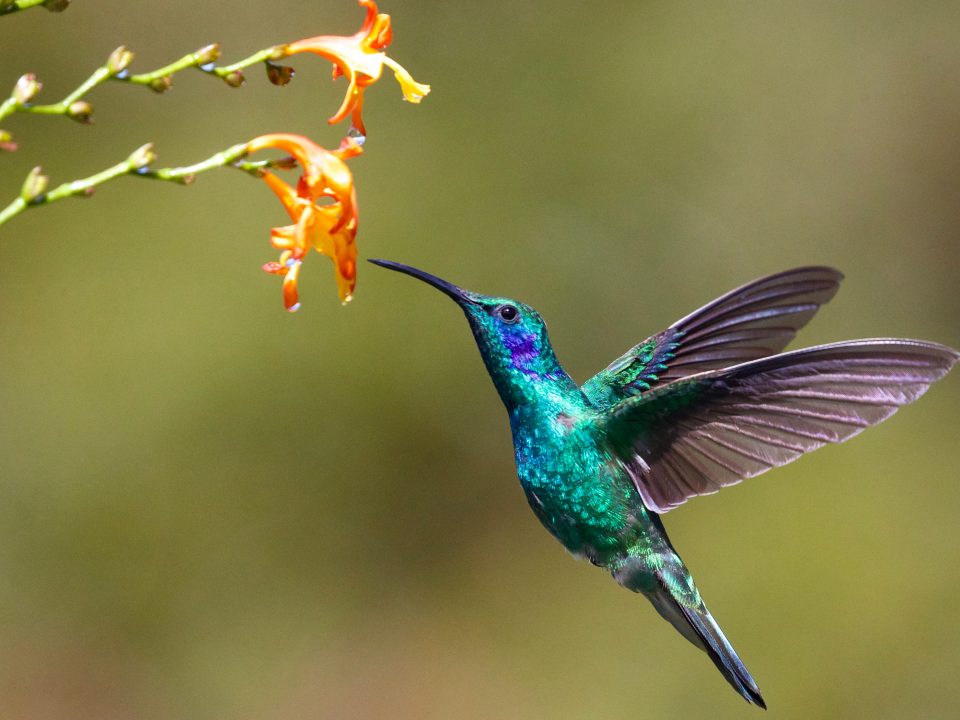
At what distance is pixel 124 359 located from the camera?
6.13m

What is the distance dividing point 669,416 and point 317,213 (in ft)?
3.95

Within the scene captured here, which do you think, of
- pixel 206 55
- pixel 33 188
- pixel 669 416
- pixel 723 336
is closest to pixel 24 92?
pixel 33 188

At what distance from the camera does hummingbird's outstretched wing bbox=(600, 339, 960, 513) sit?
235 cm

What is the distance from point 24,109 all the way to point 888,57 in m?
6.80

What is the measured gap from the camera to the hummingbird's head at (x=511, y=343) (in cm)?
287

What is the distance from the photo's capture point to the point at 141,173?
193 cm

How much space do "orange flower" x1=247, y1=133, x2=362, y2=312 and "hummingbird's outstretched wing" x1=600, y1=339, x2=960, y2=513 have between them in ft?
3.36

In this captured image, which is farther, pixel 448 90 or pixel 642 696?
pixel 448 90

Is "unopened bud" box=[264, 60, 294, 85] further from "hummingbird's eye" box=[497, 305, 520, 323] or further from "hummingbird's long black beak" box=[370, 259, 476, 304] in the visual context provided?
"hummingbird's eye" box=[497, 305, 520, 323]

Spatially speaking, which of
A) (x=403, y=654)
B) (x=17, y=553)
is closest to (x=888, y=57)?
(x=403, y=654)

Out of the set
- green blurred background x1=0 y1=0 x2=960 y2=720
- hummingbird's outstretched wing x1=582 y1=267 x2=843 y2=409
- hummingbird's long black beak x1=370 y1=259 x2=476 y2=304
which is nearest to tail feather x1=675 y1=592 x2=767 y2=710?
hummingbird's outstretched wing x1=582 y1=267 x2=843 y2=409

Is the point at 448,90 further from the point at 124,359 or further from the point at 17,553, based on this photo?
the point at 17,553

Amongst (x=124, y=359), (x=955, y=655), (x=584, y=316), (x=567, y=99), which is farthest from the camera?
(x=567, y=99)

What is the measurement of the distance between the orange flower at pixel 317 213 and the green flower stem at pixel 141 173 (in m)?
0.04
